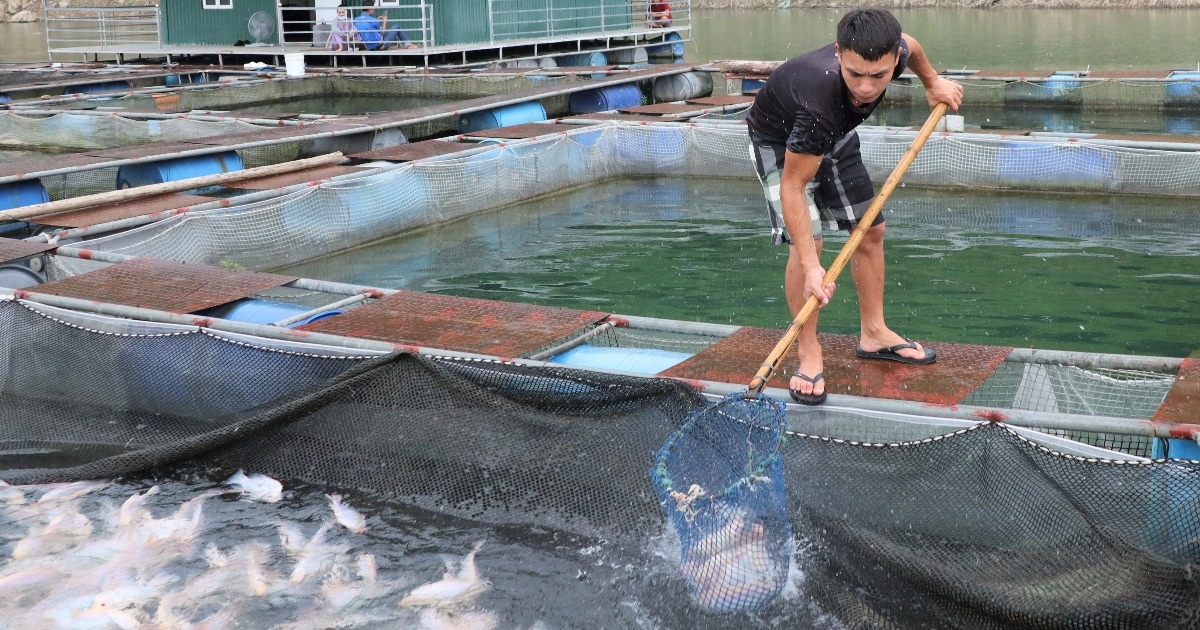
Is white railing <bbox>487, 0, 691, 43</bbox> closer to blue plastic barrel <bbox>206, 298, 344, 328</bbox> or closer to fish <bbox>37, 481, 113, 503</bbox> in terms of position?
blue plastic barrel <bbox>206, 298, 344, 328</bbox>

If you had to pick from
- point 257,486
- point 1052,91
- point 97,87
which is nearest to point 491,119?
point 1052,91

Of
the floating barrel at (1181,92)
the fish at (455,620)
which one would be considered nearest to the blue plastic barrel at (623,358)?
the fish at (455,620)

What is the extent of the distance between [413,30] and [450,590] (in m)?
21.5

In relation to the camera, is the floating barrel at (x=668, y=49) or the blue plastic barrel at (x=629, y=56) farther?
the floating barrel at (x=668, y=49)

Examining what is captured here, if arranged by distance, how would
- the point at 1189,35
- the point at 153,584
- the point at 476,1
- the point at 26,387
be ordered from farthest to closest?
the point at 1189,35 → the point at 476,1 → the point at 26,387 → the point at 153,584

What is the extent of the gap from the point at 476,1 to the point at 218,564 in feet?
73.6

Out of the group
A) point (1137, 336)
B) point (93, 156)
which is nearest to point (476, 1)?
point (93, 156)

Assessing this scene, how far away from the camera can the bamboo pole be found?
9.59 metres

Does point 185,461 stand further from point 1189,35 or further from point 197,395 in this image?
point 1189,35

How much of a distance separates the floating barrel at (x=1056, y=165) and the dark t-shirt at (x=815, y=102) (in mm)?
7982

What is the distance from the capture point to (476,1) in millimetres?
25734

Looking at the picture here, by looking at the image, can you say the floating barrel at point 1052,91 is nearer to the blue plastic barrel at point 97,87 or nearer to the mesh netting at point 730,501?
the mesh netting at point 730,501

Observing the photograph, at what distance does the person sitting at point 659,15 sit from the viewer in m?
30.4

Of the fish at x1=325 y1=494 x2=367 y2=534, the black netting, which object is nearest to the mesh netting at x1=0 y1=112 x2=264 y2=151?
the fish at x1=325 y1=494 x2=367 y2=534
